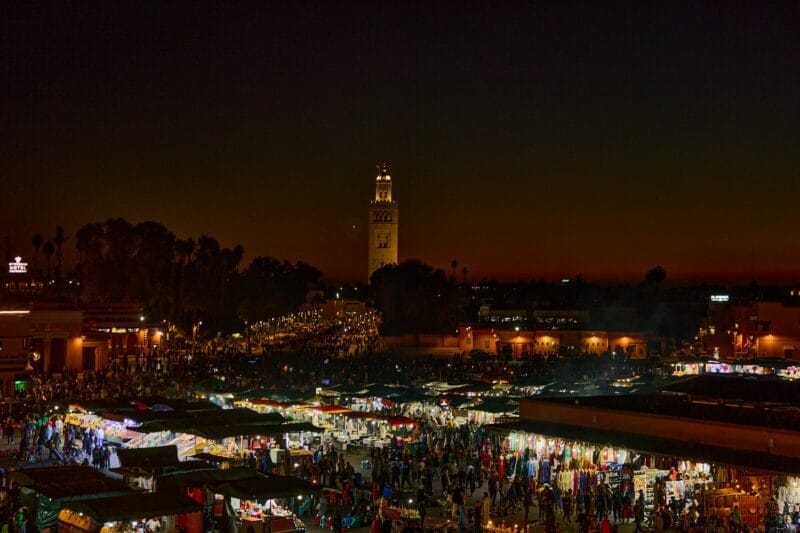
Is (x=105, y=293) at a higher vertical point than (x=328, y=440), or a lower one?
higher

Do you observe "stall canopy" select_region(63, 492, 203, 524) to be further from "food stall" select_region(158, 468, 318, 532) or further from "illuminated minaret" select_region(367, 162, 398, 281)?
"illuminated minaret" select_region(367, 162, 398, 281)

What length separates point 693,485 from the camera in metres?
21.2

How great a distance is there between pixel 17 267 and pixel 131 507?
176 ft

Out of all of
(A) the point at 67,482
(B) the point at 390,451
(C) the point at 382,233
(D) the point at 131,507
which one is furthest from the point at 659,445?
(C) the point at 382,233

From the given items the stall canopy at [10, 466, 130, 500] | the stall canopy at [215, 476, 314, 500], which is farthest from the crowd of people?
the stall canopy at [10, 466, 130, 500]

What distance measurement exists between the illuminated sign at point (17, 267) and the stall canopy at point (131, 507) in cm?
5255

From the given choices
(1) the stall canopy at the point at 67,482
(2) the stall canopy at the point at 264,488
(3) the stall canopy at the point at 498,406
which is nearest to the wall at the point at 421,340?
(3) the stall canopy at the point at 498,406

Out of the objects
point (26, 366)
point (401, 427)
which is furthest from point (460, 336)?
point (401, 427)

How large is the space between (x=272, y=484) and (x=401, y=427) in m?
12.9

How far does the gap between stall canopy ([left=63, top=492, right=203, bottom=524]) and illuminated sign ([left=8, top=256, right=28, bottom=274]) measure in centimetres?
5255

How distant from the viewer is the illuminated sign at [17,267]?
66625mm

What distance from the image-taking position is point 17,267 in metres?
66.8

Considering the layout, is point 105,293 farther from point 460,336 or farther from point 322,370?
point 322,370

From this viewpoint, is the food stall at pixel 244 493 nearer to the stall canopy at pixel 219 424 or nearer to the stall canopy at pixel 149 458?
the stall canopy at pixel 149 458
